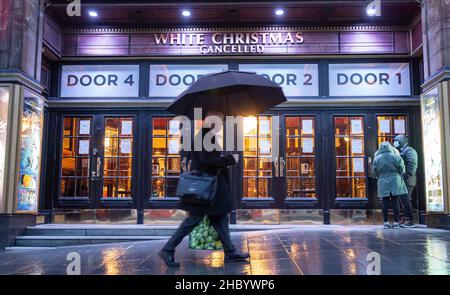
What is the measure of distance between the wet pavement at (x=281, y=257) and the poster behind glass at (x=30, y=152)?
3.99 ft

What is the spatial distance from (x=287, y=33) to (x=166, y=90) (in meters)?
3.24

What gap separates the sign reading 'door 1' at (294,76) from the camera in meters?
10.8

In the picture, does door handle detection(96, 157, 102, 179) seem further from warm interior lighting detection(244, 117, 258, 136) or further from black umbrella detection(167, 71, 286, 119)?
black umbrella detection(167, 71, 286, 119)

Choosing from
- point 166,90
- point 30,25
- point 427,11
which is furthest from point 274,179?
point 30,25

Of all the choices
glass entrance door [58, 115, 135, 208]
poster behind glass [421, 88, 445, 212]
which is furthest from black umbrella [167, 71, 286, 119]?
glass entrance door [58, 115, 135, 208]

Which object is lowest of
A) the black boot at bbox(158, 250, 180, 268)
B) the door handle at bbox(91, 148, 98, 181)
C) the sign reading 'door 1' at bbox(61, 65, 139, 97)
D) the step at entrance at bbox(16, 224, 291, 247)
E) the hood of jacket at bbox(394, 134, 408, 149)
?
the step at entrance at bbox(16, 224, 291, 247)

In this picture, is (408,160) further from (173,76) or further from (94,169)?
(94,169)

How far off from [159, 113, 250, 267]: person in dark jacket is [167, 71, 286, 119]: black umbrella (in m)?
0.55

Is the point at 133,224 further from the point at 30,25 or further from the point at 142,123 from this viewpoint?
the point at 30,25

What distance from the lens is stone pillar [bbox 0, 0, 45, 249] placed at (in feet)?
27.1

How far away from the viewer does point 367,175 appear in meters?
10.4

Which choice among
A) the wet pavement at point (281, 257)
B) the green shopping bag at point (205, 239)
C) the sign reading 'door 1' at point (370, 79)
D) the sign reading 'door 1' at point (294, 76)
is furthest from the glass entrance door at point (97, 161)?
the sign reading 'door 1' at point (370, 79)
